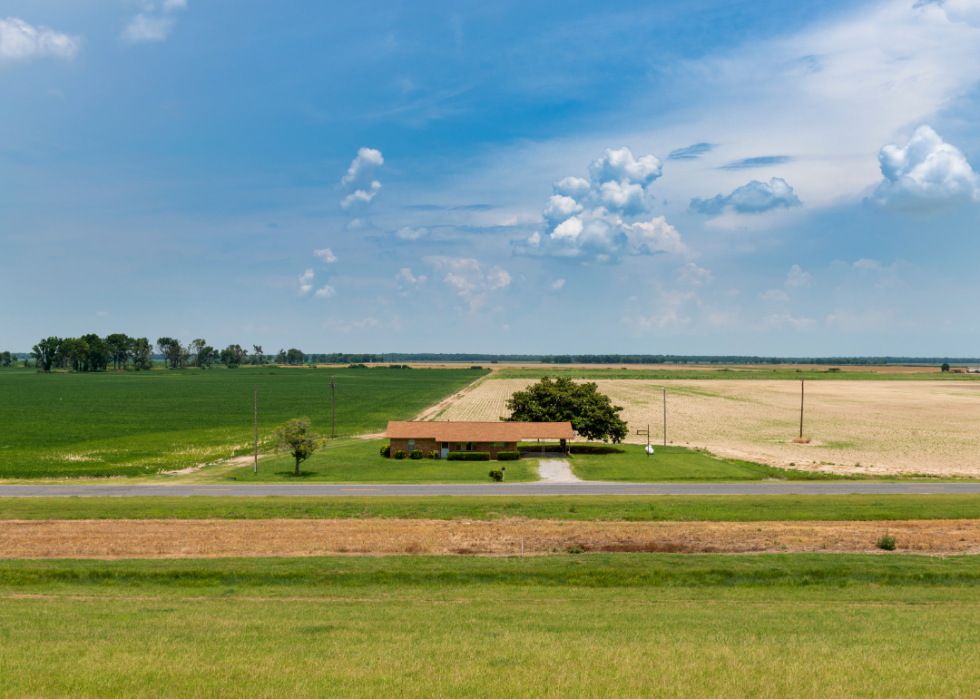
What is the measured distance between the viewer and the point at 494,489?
43.7 meters

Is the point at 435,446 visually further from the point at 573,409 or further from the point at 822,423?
the point at 822,423

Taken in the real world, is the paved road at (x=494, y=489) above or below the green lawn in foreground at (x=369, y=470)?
above

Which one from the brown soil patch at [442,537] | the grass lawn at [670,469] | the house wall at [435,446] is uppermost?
the brown soil patch at [442,537]

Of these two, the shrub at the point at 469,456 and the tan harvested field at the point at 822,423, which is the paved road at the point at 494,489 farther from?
the shrub at the point at 469,456

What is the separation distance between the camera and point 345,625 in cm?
1534

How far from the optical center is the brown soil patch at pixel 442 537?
25.2 meters

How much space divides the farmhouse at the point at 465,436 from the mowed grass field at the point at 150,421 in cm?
1949

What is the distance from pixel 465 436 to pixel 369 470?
12.1m

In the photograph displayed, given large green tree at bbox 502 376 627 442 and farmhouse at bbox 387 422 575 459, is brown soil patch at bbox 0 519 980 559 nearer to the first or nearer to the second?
farmhouse at bbox 387 422 575 459

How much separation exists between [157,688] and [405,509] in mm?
23922

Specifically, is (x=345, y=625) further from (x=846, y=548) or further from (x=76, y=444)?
(x=76, y=444)

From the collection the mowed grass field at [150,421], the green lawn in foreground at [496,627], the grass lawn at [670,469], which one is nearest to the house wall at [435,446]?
the grass lawn at [670,469]

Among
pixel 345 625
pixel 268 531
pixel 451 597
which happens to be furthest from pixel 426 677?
pixel 268 531

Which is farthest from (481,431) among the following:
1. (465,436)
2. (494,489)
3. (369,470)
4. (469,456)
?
(494,489)
